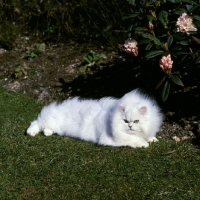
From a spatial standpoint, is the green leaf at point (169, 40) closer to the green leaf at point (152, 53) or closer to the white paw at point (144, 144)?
the green leaf at point (152, 53)

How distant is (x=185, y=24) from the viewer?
17.4ft

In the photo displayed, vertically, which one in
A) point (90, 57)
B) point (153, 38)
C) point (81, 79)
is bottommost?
point (81, 79)

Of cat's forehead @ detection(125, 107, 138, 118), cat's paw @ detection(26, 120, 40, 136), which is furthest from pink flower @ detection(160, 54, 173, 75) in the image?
cat's paw @ detection(26, 120, 40, 136)

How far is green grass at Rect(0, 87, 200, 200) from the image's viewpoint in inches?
184

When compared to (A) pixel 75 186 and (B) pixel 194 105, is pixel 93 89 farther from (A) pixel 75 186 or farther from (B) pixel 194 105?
(A) pixel 75 186

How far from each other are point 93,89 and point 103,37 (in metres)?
1.68

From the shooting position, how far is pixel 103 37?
8.67 metres

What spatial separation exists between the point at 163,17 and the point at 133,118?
48.0 inches

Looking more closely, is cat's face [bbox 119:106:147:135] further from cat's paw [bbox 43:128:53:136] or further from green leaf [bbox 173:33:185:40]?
cat's paw [bbox 43:128:53:136]

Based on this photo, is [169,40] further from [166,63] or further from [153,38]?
[166,63]

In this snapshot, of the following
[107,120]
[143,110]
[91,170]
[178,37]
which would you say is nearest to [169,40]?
[178,37]

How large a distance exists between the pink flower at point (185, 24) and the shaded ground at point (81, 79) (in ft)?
3.96

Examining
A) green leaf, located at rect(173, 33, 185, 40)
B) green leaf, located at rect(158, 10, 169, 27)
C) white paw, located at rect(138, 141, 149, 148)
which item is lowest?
white paw, located at rect(138, 141, 149, 148)

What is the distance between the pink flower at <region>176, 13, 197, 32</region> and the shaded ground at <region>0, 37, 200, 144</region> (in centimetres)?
121
